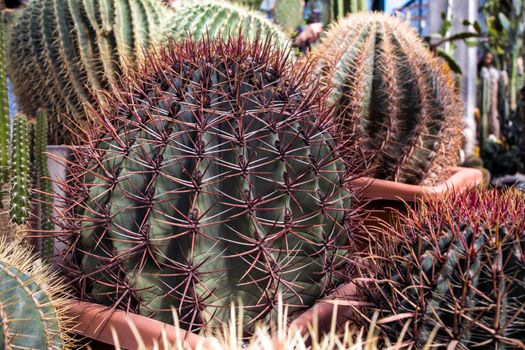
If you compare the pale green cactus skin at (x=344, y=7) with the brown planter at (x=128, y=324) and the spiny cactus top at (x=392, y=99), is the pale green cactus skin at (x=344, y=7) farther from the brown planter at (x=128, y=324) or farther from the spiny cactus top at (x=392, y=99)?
the brown planter at (x=128, y=324)

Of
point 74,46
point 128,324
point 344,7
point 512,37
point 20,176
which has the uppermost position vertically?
point 512,37

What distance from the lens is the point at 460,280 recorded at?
50 cm

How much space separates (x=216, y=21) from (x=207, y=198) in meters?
0.56

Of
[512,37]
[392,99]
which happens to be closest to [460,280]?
[392,99]

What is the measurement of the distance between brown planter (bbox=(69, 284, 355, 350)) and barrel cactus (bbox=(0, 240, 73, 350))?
0.9 inches

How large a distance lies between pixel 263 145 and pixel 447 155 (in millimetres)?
664

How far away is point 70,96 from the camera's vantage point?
1182 mm

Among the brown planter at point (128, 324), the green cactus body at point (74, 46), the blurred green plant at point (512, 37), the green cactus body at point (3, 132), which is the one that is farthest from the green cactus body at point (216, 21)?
the blurred green plant at point (512, 37)

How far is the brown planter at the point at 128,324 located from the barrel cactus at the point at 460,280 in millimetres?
62

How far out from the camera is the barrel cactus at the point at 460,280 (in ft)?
1.57

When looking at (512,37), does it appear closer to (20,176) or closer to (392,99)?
(392,99)

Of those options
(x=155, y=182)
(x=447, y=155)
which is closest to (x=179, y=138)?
(x=155, y=182)

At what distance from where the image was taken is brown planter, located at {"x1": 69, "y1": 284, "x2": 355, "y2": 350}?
1.83ft

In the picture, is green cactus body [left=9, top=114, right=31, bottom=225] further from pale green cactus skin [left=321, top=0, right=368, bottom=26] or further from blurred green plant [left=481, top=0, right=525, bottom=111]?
blurred green plant [left=481, top=0, right=525, bottom=111]
